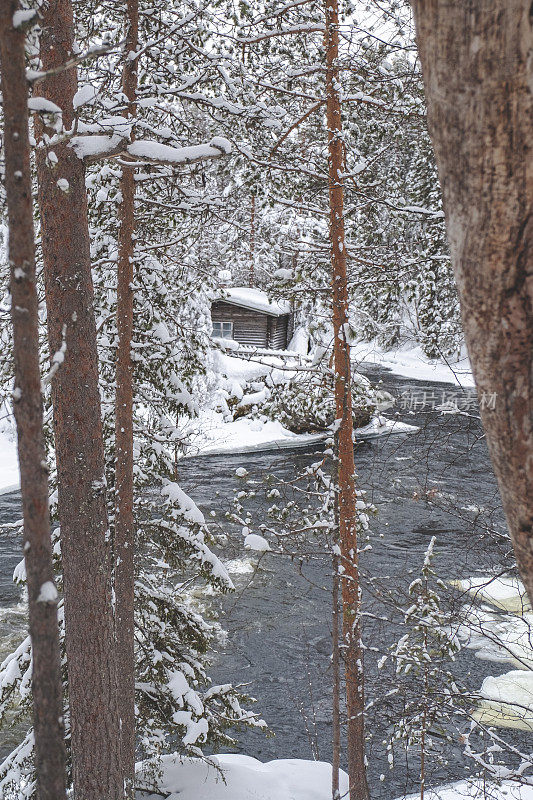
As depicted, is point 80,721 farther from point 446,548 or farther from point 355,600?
point 446,548

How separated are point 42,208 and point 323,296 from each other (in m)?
3.85

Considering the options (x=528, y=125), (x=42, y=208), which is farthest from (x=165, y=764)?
(x=528, y=125)

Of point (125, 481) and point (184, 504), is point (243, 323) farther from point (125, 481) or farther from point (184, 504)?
point (125, 481)

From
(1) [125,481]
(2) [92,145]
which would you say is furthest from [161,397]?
(2) [92,145]

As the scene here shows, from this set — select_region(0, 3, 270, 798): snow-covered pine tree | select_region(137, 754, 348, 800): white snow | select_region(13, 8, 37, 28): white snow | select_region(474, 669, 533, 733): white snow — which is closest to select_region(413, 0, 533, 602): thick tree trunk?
select_region(13, 8, 37, 28): white snow

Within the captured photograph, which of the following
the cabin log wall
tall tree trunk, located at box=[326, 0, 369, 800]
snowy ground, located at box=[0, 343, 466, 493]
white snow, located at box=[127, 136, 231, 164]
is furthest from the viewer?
the cabin log wall

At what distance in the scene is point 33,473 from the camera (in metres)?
2.31

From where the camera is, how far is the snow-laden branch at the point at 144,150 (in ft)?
13.6

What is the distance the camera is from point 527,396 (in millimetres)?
1378

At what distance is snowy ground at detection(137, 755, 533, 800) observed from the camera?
8.20 m

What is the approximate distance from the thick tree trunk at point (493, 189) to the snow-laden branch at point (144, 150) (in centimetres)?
283

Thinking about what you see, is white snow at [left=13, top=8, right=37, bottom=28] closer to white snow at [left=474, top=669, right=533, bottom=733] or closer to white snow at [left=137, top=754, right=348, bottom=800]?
white snow at [left=137, top=754, right=348, bottom=800]

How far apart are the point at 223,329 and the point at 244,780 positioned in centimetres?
2760

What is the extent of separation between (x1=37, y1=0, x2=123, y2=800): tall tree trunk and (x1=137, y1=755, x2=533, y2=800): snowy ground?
3.86 meters
